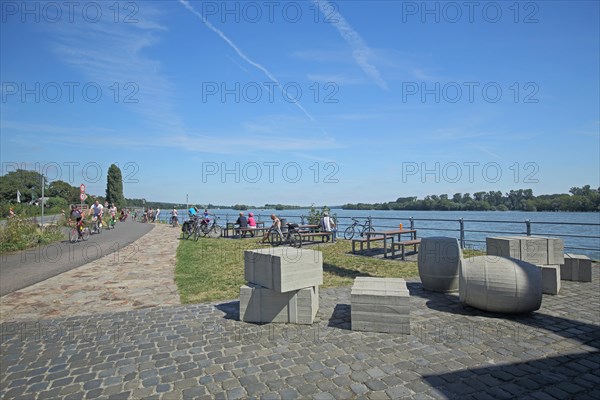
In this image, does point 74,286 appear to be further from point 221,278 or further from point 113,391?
point 113,391

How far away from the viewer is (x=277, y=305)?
5137 millimetres

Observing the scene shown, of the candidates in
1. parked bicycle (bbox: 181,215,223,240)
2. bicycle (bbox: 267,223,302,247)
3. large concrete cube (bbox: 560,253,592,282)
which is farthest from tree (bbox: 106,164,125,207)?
large concrete cube (bbox: 560,253,592,282)

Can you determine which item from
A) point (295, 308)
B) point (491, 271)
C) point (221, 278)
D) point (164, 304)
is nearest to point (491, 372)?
point (491, 271)

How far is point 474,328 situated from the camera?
4734mm

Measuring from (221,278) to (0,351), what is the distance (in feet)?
14.5

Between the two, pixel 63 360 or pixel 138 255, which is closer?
pixel 63 360

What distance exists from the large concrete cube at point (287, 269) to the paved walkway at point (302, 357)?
0.59m

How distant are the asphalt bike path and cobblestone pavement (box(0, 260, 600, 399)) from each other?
390 cm

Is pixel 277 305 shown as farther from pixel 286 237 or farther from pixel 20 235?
pixel 20 235

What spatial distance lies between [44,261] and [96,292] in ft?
17.6

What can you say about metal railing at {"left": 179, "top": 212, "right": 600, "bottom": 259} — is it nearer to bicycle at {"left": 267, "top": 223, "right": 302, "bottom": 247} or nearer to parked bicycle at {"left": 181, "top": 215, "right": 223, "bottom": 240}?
parked bicycle at {"left": 181, "top": 215, "right": 223, "bottom": 240}

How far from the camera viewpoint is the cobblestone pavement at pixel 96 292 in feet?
19.7

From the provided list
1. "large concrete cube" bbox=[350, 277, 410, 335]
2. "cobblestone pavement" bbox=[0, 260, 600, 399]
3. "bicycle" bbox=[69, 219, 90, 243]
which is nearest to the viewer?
"cobblestone pavement" bbox=[0, 260, 600, 399]

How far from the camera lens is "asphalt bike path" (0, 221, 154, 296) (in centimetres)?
833
